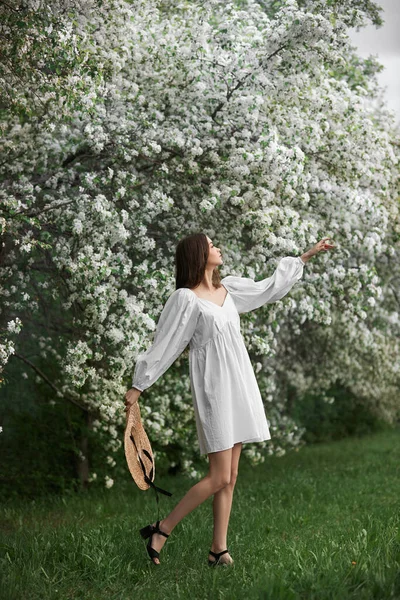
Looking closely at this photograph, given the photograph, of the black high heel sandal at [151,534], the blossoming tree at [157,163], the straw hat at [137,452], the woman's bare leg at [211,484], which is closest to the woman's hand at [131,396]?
the straw hat at [137,452]

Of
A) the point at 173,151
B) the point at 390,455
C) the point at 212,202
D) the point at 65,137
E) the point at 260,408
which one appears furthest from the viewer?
the point at 390,455

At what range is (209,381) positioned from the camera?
16.3 ft

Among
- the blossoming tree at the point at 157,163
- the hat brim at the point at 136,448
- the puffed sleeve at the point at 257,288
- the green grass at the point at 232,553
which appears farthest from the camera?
the blossoming tree at the point at 157,163

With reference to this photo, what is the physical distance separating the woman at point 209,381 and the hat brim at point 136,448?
0.16 meters

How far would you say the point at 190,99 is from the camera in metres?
7.95

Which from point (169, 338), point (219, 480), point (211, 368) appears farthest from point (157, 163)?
point (219, 480)

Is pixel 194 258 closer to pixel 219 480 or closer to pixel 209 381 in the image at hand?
pixel 209 381

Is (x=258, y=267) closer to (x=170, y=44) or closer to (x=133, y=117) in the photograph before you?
(x=133, y=117)

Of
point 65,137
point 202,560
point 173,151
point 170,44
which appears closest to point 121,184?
point 173,151

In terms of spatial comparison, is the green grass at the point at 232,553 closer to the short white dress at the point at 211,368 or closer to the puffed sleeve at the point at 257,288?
the short white dress at the point at 211,368

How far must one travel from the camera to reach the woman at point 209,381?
194 inches

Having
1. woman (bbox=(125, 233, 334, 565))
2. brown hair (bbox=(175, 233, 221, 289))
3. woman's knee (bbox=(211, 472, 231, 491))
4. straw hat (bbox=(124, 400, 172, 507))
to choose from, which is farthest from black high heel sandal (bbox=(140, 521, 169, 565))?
brown hair (bbox=(175, 233, 221, 289))

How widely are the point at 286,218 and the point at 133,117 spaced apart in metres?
1.65

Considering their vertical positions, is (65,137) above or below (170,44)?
below
